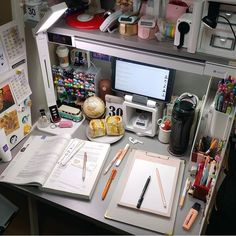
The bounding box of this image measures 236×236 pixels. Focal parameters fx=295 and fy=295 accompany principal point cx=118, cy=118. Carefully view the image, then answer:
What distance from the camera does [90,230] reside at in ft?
5.66

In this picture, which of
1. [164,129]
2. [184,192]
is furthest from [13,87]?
[184,192]

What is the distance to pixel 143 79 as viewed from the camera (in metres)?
1.45

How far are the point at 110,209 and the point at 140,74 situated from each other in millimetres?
661

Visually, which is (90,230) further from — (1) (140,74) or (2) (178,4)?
(2) (178,4)

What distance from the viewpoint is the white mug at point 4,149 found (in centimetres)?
131

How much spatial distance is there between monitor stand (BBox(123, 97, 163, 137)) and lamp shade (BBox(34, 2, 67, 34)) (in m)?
0.51

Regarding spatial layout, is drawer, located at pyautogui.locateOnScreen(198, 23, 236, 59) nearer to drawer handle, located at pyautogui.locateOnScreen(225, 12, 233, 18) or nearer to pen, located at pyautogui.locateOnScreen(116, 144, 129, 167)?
drawer handle, located at pyautogui.locateOnScreen(225, 12, 233, 18)

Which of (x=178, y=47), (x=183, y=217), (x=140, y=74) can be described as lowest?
(x=183, y=217)

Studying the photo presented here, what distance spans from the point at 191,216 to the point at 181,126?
1.25 ft

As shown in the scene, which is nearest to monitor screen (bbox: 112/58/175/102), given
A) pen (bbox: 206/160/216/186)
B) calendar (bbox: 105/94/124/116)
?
calendar (bbox: 105/94/124/116)

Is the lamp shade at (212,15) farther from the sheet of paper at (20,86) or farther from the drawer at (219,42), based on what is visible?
the sheet of paper at (20,86)

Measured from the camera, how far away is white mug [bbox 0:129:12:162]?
1307 millimetres

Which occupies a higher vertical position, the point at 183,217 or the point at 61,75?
the point at 61,75

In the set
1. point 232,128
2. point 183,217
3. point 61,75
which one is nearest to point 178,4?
point 232,128
